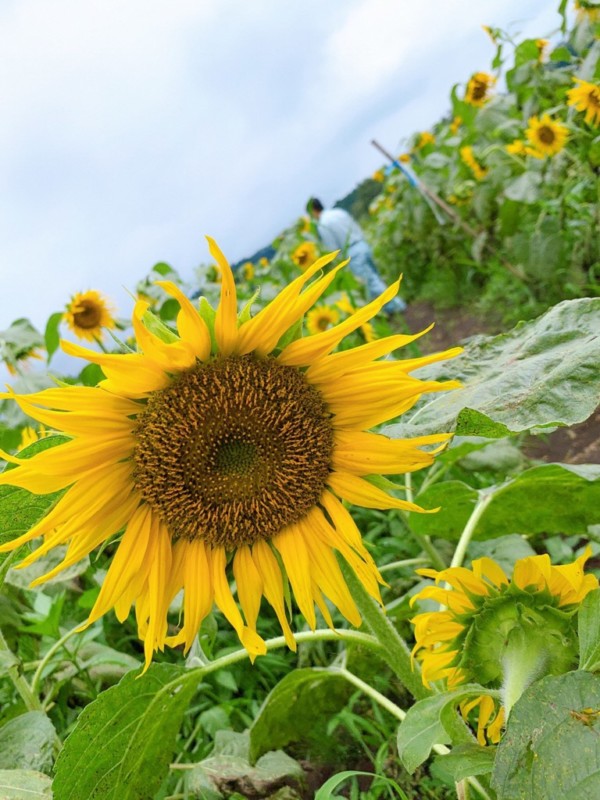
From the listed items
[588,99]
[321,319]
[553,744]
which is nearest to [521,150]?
[588,99]

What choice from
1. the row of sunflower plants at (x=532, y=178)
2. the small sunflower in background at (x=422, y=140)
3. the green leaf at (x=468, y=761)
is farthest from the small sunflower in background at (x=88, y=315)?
the small sunflower in background at (x=422, y=140)

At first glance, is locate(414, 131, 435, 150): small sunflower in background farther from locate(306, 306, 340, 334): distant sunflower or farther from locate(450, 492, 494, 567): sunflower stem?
locate(450, 492, 494, 567): sunflower stem

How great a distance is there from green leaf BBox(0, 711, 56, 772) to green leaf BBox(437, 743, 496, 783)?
1.86ft

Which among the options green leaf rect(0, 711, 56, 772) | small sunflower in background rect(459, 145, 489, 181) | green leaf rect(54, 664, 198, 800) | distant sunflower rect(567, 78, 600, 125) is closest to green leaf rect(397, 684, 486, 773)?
green leaf rect(54, 664, 198, 800)

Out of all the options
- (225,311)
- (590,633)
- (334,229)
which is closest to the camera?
(590,633)

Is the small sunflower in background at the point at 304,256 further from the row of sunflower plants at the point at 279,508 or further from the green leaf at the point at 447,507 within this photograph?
the row of sunflower plants at the point at 279,508

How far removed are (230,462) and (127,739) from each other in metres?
0.39

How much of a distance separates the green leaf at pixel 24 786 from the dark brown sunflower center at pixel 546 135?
3272 mm

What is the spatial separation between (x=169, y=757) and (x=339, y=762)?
390 mm

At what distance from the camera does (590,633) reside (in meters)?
0.69

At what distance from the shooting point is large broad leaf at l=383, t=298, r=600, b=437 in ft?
2.40

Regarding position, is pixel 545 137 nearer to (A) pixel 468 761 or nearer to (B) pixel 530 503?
(B) pixel 530 503

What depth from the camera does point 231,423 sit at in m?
0.89

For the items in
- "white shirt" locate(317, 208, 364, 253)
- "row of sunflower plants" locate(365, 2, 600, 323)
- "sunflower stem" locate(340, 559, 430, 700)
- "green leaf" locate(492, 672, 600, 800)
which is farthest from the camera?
"white shirt" locate(317, 208, 364, 253)
